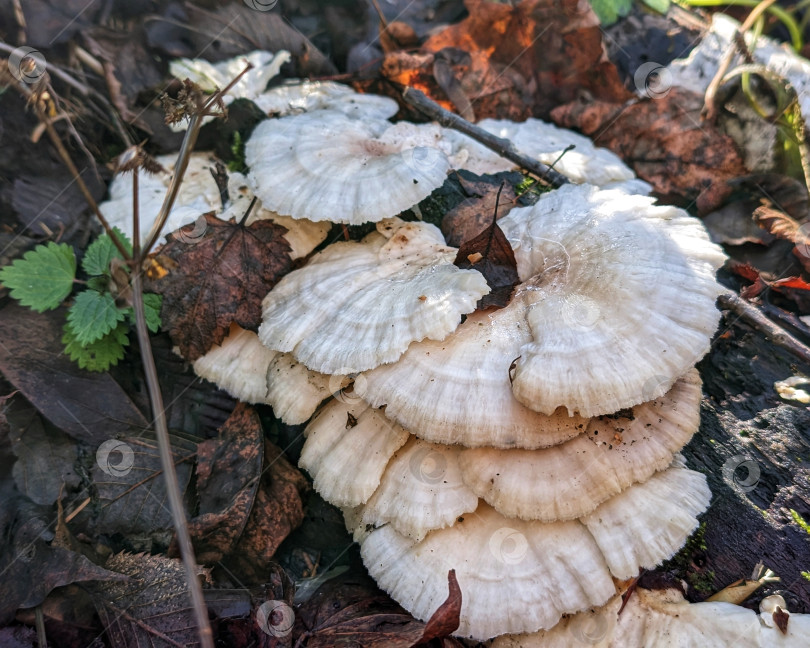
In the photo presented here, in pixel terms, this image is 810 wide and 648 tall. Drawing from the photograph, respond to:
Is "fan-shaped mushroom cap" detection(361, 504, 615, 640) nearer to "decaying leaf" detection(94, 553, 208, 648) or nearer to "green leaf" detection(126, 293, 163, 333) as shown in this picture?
"decaying leaf" detection(94, 553, 208, 648)

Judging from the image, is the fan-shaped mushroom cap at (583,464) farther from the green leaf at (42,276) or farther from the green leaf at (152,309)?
the green leaf at (42,276)

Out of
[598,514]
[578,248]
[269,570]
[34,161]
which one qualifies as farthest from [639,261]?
[34,161]

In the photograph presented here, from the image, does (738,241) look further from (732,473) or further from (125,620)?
(125,620)

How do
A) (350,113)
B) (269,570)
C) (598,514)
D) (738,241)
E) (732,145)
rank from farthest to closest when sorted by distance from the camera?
(732,145) < (738,241) < (350,113) < (269,570) < (598,514)

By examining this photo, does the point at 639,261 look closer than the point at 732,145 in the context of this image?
Yes
